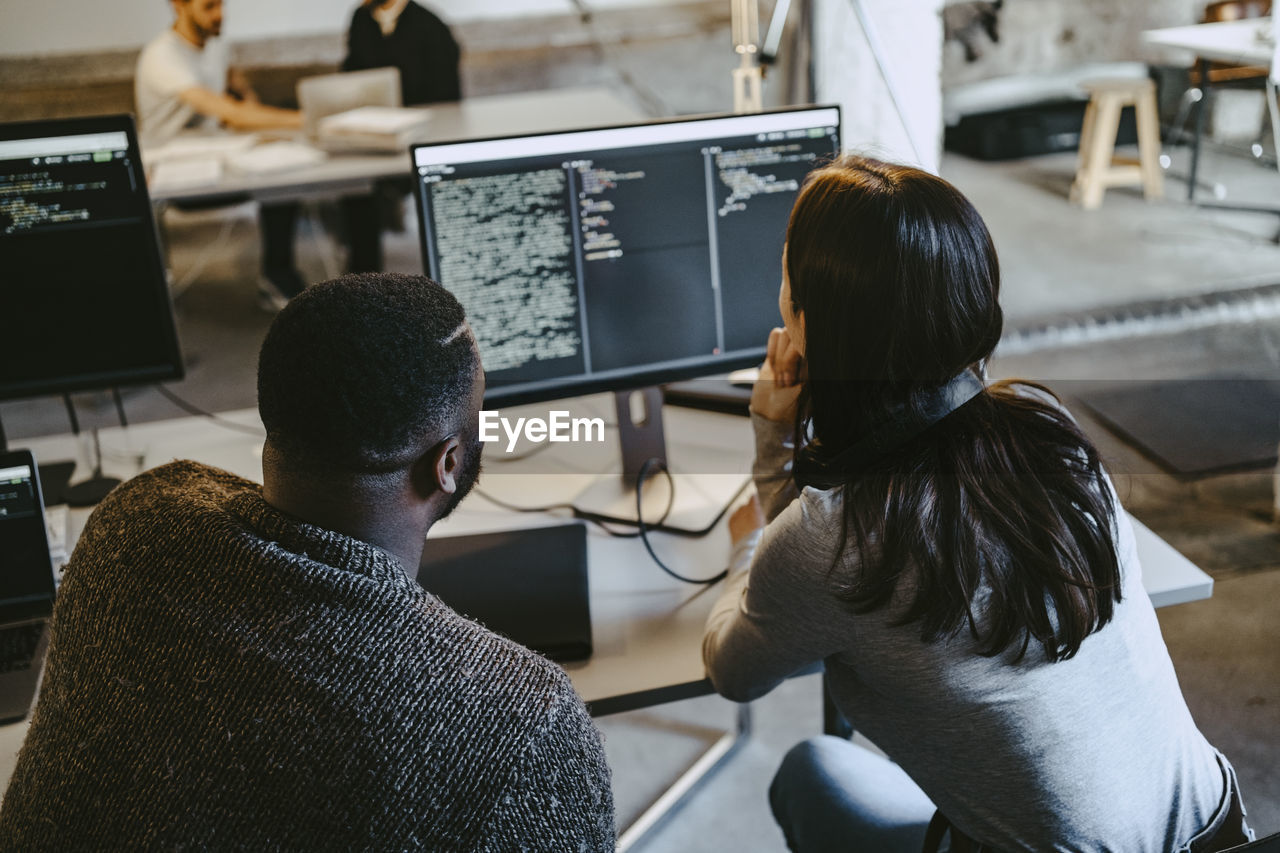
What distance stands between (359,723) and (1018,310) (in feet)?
11.8

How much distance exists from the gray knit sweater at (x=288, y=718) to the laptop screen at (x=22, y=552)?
518 millimetres

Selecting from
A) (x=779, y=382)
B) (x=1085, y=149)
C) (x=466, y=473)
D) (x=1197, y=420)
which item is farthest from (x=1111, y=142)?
(x=466, y=473)

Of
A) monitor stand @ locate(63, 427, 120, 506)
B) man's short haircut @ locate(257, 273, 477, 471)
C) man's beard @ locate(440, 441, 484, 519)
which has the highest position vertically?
man's short haircut @ locate(257, 273, 477, 471)

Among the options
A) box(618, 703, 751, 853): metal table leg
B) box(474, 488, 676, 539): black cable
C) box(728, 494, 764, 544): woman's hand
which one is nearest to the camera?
box(728, 494, 764, 544): woman's hand

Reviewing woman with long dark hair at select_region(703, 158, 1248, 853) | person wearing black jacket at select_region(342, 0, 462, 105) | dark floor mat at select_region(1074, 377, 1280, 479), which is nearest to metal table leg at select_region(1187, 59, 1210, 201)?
dark floor mat at select_region(1074, 377, 1280, 479)

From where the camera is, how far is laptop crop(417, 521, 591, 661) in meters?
1.20

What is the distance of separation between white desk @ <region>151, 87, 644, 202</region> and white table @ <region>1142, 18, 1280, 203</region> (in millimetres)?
2352

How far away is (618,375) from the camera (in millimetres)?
1444

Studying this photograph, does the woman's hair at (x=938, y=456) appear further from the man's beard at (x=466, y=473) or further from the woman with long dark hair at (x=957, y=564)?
the man's beard at (x=466, y=473)

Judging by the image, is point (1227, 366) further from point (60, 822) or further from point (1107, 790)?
point (60, 822)

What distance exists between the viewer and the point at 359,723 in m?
0.68

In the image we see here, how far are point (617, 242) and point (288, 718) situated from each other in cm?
86

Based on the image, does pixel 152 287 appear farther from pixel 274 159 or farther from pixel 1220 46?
pixel 1220 46

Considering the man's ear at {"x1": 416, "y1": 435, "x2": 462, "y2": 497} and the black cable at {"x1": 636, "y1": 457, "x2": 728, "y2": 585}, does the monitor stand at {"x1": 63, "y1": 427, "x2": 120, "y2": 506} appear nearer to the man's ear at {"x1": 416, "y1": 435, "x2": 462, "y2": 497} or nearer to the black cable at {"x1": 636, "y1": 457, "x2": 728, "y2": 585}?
the black cable at {"x1": 636, "y1": 457, "x2": 728, "y2": 585}
